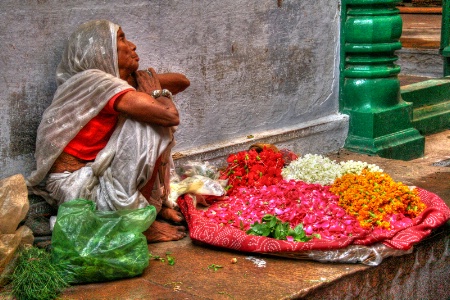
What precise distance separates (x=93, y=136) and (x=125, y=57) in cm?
50

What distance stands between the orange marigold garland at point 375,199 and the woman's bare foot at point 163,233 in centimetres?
101

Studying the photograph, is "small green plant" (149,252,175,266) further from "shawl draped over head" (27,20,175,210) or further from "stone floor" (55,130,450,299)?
"shawl draped over head" (27,20,175,210)

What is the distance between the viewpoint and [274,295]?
388 cm

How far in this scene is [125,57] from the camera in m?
4.64

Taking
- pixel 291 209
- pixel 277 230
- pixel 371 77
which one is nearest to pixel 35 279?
pixel 277 230

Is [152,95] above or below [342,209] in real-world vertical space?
above

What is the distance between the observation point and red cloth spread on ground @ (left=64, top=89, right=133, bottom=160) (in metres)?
4.55

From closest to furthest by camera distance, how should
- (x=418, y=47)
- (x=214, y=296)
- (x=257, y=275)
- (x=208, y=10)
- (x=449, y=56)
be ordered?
1. (x=214, y=296)
2. (x=257, y=275)
3. (x=208, y=10)
4. (x=449, y=56)
5. (x=418, y=47)

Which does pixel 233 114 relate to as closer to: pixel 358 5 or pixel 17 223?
pixel 358 5

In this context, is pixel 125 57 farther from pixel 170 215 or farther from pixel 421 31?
pixel 421 31

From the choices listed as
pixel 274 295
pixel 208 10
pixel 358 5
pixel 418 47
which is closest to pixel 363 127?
pixel 358 5

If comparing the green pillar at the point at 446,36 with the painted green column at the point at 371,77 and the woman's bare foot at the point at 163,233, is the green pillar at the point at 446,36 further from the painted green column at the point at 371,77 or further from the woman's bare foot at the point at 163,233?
the woman's bare foot at the point at 163,233

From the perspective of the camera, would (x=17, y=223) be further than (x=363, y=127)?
No

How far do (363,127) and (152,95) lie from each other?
2.68 metres
